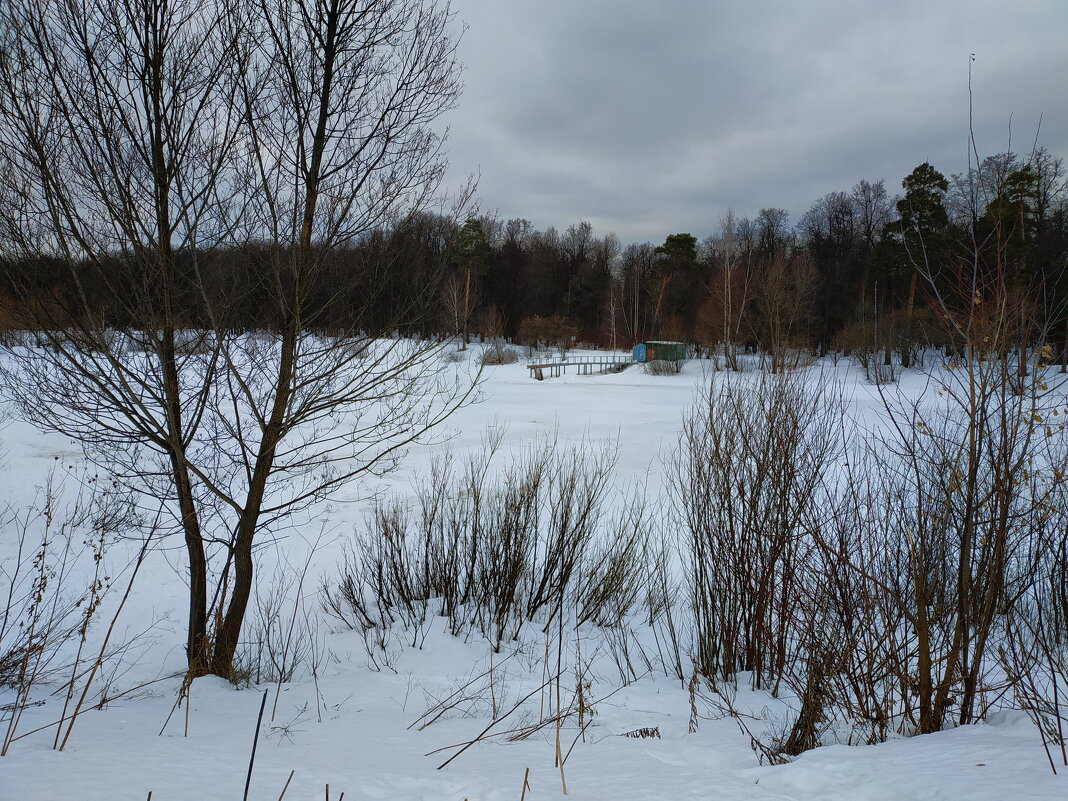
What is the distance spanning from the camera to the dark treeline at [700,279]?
4070mm

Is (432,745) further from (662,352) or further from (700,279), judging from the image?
(700,279)

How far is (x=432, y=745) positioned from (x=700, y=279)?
51457mm

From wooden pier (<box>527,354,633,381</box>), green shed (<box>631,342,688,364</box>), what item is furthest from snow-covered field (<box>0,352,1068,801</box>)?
green shed (<box>631,342,688,364</box>)

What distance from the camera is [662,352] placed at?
37.9m

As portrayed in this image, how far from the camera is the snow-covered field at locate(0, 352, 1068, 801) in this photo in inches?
109

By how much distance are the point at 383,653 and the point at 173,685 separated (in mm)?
Result: 2123

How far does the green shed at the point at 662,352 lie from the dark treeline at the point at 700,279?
2.33 m

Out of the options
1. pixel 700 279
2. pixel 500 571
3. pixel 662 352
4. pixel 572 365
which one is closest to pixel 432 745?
pixel 500 571

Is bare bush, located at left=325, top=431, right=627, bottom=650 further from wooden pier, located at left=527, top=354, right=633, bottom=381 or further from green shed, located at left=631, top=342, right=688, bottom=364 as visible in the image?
green shed, located at left=631, top=342, right=688, bottom=364

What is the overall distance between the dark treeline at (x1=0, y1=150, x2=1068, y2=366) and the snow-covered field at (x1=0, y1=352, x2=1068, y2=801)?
2.00 m

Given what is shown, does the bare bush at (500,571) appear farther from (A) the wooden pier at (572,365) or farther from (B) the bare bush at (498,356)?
(B) the bare bush at (498,356)

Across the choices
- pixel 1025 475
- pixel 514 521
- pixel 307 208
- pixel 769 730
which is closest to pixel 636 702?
pixel 769 730

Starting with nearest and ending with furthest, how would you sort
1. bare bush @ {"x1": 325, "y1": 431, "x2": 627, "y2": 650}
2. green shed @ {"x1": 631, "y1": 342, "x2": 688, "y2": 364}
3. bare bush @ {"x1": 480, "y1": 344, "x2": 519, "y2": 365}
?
bare bush @ {"x1": 325, "y1": 431, "x2": 627, "y2": 650}, green shed @ {"x1": 631, "y1": 342, "x2": 688, "y2": 364}, bare bush @ {"x1": 480, "y1": 344, "x2": 519, "y2": 365}

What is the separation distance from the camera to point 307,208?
228 inches
